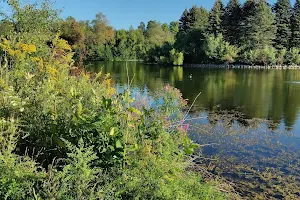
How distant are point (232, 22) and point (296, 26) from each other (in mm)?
9035

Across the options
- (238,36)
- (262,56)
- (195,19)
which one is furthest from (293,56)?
(195,19)

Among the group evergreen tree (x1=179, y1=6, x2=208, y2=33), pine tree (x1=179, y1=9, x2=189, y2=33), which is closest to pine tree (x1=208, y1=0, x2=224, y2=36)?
evergreen tree (x1=179, y1=6, x2=208, y2=33)

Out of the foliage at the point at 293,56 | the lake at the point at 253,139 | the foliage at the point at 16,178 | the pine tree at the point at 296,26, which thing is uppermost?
the pine tree at the point at 296,26

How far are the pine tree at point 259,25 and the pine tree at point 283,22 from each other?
1.10 meters

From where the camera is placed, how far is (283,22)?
1751 inches

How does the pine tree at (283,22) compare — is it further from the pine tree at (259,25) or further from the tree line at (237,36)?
the pine tree at (259,25)

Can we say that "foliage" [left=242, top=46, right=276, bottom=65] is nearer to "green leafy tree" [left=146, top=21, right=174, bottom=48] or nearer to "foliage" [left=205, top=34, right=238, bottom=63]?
"foliage" [left=205, top=34, right=238, bottom=63]

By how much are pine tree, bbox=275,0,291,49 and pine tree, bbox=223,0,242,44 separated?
5.55 m

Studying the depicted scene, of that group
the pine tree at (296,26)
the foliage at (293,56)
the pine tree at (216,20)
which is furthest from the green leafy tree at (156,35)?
the foliage at (293,56)

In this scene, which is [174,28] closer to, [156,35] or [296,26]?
[156,35]

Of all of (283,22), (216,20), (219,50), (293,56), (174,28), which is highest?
(174,28)

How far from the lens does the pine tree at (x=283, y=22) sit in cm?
4388

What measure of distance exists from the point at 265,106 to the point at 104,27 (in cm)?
5616

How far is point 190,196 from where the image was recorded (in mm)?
3035
